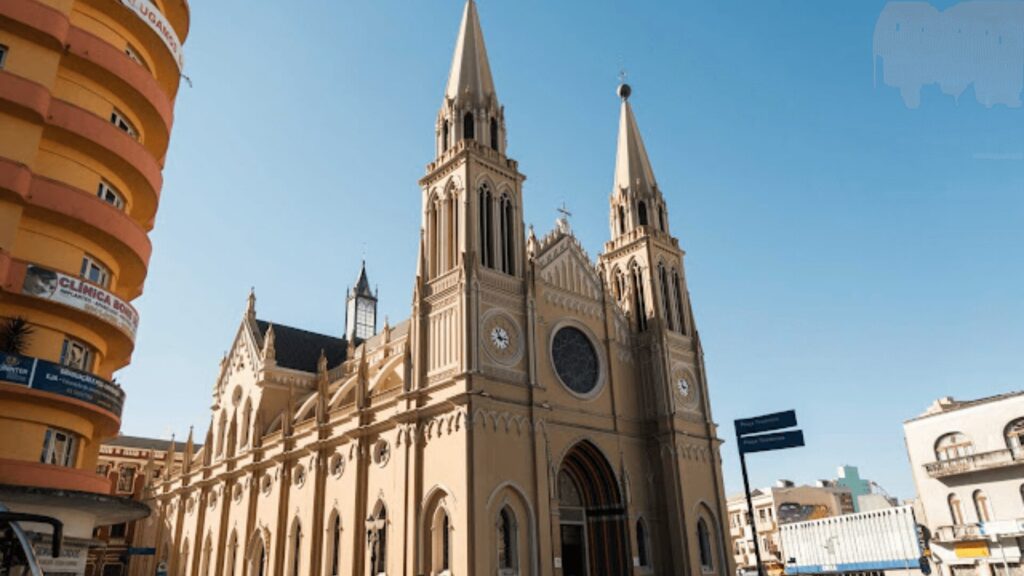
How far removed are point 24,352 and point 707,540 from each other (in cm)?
3053

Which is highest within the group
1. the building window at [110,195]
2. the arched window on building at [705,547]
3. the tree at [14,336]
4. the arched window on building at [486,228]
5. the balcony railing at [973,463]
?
the arched window on building at [486,228]

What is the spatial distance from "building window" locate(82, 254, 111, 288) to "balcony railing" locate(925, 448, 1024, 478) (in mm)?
41734

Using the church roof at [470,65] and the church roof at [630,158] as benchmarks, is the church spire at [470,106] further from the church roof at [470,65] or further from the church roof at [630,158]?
the church roof at [630,158]

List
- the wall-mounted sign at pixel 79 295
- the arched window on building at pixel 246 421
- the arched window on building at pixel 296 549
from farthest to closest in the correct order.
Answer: the arched window on building at pixel 246 421
the arched window on building at pixel 296 549
the wall-mounted sign at pixel 79 295

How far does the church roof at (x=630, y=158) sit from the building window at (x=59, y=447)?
32324 millimetres

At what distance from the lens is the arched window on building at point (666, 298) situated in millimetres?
41594

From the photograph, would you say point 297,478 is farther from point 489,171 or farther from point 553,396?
point 489,171

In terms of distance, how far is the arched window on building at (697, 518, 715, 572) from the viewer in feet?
118

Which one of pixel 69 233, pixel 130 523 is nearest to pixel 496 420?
pixel 69 233

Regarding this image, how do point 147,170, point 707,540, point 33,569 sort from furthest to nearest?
point 707,540 < point 147,170 < point 33,569

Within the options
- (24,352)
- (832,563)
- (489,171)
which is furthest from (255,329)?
(832,563)

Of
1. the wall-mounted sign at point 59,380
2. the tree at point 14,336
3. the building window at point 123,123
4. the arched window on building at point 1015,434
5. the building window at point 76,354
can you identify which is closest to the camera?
the wall-mounted sign at point 59,380

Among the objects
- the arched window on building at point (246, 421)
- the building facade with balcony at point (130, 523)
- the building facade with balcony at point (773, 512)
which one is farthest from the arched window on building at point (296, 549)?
the building facade with balcony at point (773, 512)

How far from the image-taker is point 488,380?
30.4m
